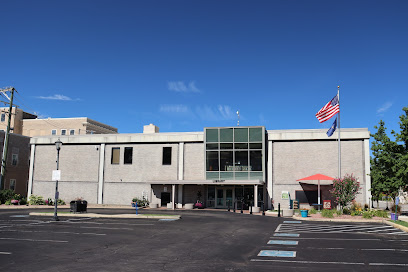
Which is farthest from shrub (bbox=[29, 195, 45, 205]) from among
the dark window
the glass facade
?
the dark window

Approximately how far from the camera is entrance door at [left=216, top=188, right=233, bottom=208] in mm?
39200

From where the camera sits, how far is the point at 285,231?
20.7 metres

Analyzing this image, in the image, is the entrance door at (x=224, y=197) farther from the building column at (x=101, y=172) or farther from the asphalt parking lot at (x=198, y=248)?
the asphalt parking lot at (x=198, y=248)

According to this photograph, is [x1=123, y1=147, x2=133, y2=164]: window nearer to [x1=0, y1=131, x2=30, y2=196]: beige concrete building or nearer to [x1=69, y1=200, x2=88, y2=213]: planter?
[x1=69, y1=200, x2=88, y2=213]: planter

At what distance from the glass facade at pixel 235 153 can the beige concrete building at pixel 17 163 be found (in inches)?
1164

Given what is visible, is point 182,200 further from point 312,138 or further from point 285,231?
point 285,231

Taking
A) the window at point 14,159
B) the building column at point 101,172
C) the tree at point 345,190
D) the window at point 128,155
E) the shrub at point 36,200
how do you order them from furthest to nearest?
the window at point 14,159, the building column at point 101,172, the window at point 128,155, the shrub at point 36,200, the tree at point 345,190

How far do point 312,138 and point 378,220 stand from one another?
12551mm

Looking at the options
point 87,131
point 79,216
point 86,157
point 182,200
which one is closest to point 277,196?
point 182,200

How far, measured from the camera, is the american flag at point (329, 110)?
105 feet

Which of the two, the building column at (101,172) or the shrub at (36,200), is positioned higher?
the building column at (101,172)

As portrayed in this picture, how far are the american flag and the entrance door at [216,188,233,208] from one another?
1234 centimetres

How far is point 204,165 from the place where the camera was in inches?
1561

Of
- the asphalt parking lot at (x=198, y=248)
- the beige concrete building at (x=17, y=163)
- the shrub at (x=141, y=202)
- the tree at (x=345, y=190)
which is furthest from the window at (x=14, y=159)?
the tree at (x=345, y=190)
